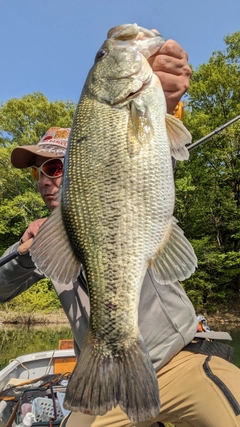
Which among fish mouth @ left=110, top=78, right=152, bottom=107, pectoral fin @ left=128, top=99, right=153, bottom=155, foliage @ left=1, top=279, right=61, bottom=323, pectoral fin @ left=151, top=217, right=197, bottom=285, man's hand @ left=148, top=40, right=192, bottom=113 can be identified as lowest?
foliage @ left=1, top=279, right=61, bottom=323

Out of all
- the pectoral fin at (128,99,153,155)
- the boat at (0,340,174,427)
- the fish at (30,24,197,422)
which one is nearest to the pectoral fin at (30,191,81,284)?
the fish at (30,24,197,422)

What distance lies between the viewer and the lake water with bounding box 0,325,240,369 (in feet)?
35.8

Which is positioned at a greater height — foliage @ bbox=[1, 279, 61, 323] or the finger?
the finger

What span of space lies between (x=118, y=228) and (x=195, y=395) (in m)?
0.96

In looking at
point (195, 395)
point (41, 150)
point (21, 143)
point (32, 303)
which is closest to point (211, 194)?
point (32, 303)

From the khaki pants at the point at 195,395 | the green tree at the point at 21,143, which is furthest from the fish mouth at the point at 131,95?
the green tree at the point at 21,143

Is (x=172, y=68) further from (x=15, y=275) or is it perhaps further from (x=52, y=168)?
(x=15, y=275)

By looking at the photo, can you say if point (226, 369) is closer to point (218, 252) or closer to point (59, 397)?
point (59, 397)

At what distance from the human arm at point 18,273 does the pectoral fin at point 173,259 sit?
0.96 m

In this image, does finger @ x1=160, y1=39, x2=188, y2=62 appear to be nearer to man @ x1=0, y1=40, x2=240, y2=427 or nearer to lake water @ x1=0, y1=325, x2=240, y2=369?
man @ x1=0, y1=40, x2=240, y2=427

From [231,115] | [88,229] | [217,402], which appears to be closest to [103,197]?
[88,229]

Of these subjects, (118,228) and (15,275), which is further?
(15,275)

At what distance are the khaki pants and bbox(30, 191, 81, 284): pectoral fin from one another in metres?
0.80

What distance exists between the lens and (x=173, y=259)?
174cm
